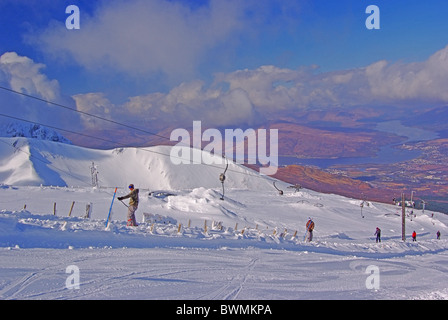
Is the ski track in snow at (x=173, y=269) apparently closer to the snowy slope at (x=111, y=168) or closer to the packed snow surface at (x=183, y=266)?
the packed snow surface at (x=183, y=266)

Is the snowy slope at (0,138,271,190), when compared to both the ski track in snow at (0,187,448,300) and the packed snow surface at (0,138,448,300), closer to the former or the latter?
the packed snow surface at (0,138,448,300)

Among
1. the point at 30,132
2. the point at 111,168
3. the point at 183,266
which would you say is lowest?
the point at 183,266

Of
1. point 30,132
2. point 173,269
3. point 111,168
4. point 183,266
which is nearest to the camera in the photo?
point 173,269

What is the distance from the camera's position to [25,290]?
21.5 feet

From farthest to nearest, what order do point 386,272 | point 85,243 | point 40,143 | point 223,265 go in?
point 40,143
point 85,243
point 386,272
point 223,265

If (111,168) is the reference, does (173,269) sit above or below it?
below

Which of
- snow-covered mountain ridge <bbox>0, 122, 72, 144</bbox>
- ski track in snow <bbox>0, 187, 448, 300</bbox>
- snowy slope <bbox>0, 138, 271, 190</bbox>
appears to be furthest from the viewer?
snow-covered mountain ridge <bbox>0, 122, 72, 144</bbox>

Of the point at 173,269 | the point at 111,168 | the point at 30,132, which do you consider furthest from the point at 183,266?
the point at 30,132

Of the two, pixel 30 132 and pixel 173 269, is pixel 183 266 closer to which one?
pixel 173 269

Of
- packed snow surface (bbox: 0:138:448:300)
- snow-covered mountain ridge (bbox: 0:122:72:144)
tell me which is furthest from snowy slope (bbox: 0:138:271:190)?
packed snow surface (bbox: 0:138:448:300)

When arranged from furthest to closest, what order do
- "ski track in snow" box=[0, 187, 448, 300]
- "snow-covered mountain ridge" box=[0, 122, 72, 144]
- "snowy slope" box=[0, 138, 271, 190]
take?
1. "snow-covered mountain ridge" box=[0, 122, 72, 144]
2. "snowy slope" box=[0, 138, 271, 190]
3. "ski track in snow" box=[0, 187, 448, 300]
